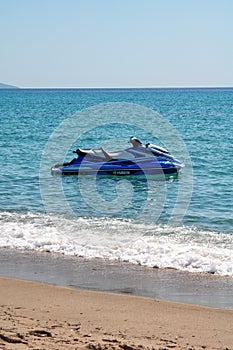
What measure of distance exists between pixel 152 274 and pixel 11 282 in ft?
7.50

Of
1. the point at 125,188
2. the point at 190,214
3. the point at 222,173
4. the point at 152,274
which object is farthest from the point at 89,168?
the point at 152,274

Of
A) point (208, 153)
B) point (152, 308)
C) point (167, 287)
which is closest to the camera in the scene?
point (152, 308)

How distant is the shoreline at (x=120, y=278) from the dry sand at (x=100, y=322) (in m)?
0.45

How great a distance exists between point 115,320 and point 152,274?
272 centimetres

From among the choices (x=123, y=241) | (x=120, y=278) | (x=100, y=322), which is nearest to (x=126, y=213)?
(x=123, y=241)

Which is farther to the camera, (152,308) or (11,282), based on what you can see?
(11,282)

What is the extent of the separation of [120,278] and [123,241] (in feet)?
9.67

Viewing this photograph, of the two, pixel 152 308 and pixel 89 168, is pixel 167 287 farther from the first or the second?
pixel 89 168

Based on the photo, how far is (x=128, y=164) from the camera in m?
24.8

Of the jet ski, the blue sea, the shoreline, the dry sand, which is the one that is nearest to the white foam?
the blue sea

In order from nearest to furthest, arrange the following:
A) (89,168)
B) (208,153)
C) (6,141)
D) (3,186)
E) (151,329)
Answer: (151,329)
(3,186)
(89,168)
(208,153)
(6,141)

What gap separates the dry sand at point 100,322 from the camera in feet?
25.4

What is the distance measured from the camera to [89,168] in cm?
2495

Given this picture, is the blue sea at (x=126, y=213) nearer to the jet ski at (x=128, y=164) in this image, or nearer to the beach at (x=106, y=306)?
the jet ski at (x=128, y=164)
